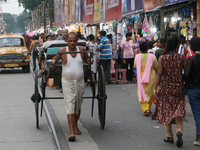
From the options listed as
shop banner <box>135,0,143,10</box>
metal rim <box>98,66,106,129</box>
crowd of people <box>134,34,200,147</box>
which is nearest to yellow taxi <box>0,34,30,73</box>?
shop banner <box>135,0,143,10</box>

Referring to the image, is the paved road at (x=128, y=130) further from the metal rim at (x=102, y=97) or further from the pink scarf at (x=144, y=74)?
the pink scarf at (x=144, y=74)

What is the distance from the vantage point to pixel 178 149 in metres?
5.61

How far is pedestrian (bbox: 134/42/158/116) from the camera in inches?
324

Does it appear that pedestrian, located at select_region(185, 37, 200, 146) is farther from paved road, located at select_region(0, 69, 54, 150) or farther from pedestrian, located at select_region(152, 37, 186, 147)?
paved road, located at select_region(0, 69, 54, 150)

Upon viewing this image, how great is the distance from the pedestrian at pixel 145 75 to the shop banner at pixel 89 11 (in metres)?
17.8

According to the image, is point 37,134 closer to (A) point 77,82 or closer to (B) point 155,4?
(A) point 77,82

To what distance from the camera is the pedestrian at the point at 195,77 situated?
5586 millimetres

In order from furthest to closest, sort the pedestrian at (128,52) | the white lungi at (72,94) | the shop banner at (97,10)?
the shop banner at (97,10) → the pedestrian at (128,52) → the white lungi at (72,94)

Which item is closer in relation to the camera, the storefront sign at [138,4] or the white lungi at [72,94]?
the white lungi at [72,94]

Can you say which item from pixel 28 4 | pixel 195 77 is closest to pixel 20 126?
pixel 195 77

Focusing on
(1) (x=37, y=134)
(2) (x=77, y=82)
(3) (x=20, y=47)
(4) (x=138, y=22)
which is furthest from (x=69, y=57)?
(3) (x=20, y=47)

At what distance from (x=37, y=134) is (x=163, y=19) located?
8.95 m

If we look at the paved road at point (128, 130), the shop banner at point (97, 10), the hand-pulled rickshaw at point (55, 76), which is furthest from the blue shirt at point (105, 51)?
the shop banner at point (97, 10)

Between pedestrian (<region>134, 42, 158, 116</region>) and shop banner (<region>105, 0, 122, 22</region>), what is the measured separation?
35.8 feet
